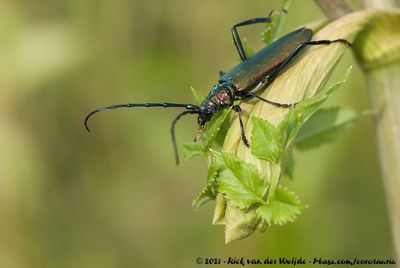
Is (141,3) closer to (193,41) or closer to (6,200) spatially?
(193,41)

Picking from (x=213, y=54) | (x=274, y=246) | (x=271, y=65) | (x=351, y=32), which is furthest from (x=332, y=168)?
(x=351, y=32)

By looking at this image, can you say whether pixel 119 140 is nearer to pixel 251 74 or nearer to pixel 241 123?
pixel 251 74

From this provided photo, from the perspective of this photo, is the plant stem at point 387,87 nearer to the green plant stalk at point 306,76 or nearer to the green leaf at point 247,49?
the green plant stalk at point 306,76

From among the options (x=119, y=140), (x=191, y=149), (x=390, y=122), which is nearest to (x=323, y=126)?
(x=390, y=122)

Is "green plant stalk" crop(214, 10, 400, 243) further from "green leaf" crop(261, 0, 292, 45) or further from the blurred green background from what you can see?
the blurred green background

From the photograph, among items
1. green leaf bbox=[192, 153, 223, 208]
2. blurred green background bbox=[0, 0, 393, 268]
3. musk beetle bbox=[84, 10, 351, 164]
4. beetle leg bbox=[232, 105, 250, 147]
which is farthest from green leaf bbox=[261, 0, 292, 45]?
blurred green background bbox=[0, 0, 393, 268]
